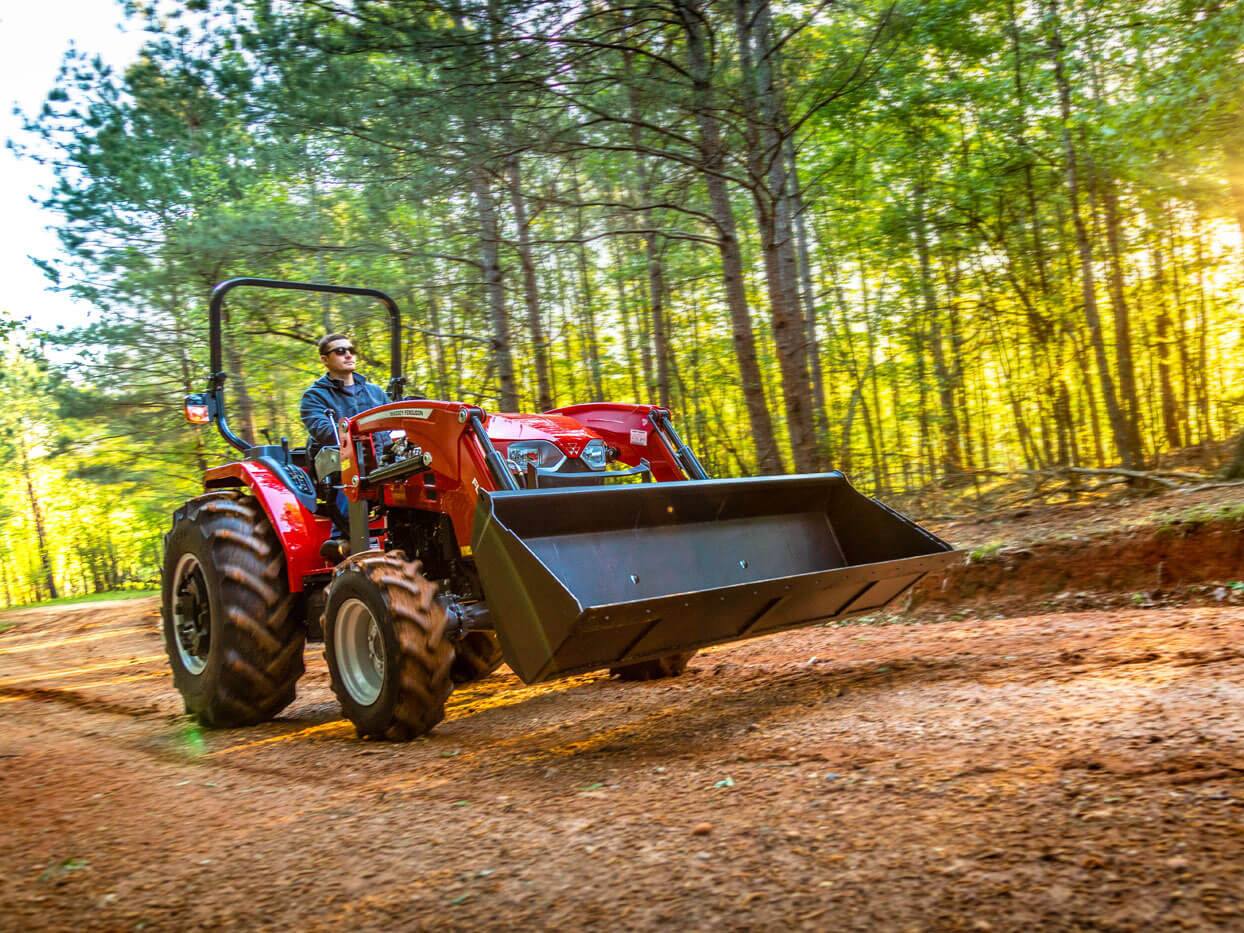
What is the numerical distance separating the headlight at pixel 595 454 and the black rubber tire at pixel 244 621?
1808 millimetres

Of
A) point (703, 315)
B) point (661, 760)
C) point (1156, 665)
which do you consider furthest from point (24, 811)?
point (703, 315)

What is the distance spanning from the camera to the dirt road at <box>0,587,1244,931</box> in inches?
84.1

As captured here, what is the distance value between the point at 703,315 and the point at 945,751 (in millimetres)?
16062

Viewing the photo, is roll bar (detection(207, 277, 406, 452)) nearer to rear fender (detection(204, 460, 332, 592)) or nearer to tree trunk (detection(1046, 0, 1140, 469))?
rear fender (detection(204, 460, 332, 592))

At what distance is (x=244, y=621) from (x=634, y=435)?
2.38 meters

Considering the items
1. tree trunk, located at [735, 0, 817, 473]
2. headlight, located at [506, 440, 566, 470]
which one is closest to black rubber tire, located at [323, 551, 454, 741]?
headlight, located at [506, 440, 566, 470]

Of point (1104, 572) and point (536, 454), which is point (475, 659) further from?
point (1104, 572)

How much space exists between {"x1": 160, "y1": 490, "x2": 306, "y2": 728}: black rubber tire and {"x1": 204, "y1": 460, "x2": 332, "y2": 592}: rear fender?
0.10 meters

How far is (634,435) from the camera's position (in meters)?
5.48

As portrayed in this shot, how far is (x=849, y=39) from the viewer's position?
8.09m

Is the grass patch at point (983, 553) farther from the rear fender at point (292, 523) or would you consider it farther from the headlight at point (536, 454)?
the rear fender at point (292, 523)

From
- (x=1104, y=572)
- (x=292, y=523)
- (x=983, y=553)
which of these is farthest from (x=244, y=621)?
(x=1104, y=572)

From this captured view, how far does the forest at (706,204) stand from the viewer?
744 cm

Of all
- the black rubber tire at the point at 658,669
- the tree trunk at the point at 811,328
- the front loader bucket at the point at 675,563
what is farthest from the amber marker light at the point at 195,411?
the tree trunk at the point at 811,328
